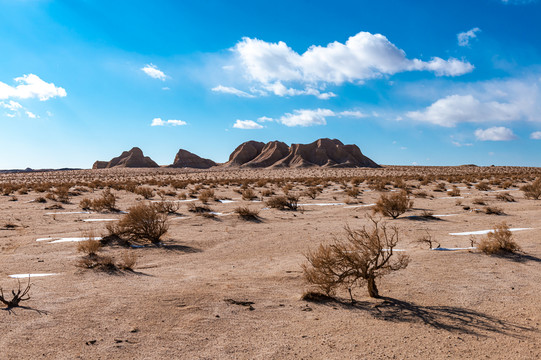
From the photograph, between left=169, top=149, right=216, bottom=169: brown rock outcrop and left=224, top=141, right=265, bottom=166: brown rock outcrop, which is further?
left=169, top=149, right=216, bottom=169: brown rock outcrop

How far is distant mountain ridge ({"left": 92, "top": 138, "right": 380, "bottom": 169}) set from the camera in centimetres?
10654

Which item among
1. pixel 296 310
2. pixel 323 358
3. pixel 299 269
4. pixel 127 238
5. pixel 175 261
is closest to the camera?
pixel 323 358

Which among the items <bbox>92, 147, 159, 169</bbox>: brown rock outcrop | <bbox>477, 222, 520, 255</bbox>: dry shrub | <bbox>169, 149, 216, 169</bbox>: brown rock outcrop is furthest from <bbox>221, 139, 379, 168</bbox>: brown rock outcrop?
<bbox>477, 222, 520, 255</bbox>: dry shrub

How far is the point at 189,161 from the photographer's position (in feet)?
398

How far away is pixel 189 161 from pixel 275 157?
2943cm

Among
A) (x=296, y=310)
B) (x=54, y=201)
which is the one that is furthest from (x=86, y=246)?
(x=54, y=201)

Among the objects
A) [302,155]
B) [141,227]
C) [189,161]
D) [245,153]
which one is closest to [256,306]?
[141,227]

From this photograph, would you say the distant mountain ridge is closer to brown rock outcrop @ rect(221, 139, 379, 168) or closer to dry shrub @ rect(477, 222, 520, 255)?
brown rock outcrop @ rect(221, 139, 379, 168)

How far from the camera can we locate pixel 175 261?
26.0 ft

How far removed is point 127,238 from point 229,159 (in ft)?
374

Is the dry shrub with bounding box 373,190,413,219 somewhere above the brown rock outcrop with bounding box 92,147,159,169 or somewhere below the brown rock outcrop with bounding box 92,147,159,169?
below

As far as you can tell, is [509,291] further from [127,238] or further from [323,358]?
[127,238]

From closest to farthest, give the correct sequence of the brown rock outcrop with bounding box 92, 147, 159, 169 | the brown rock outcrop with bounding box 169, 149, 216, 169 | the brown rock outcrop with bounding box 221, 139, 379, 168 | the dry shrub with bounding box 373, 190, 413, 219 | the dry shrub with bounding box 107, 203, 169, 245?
the dry shrub with bounding box 107, 203, 169, 245 < the dry shrub with bounding box 373, 190, 413, 219 < the brown rock outcrop with bounding box 221, 139, 379, 168 < the brown rock outcrop with bounding box 92, 147, 159, 169 < the brown rock outcrop with bounding box 169, 149, 216, 169

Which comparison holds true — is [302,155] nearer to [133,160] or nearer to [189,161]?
[189,161]
